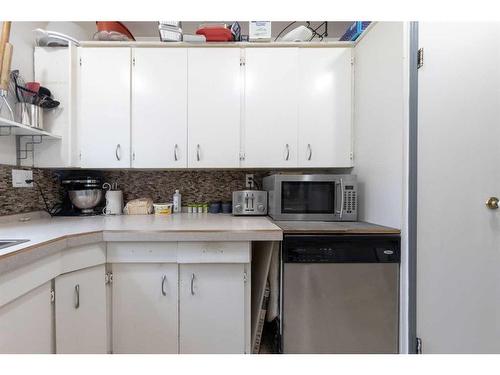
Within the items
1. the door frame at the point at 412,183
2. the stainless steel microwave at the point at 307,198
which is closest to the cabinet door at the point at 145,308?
the stainless steel microwave at the point at 307,198

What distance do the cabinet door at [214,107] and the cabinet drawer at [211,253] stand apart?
2.22ft

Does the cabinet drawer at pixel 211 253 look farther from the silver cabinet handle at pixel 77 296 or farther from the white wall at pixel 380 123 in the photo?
the white wall at pixel 380 123

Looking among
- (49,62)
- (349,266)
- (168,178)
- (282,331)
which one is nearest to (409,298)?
(349,266)

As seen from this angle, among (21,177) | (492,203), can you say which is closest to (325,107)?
(492,203)

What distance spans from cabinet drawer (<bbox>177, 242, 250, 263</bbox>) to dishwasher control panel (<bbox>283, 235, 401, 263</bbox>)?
0.82ft

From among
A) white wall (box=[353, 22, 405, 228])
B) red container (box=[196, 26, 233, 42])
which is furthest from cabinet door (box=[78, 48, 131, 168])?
white wall (box=[353, 22, 405, 228])

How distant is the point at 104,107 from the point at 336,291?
76.8 inches

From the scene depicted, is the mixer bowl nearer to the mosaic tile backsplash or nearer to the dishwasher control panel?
the mosaic tile backsplash

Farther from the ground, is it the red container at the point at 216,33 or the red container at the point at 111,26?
the red container at the point at 111,26

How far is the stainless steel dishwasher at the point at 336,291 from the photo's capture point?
1316 millimetres

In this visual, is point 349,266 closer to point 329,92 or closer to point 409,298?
point 409,298

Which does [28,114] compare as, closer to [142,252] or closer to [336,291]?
[142,252]

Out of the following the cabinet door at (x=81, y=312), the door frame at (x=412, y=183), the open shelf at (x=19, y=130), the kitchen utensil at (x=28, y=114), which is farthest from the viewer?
the kitchen utensil at (x=28, y=114)

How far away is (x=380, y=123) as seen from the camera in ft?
4.84
